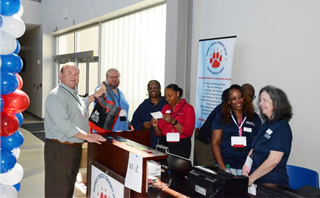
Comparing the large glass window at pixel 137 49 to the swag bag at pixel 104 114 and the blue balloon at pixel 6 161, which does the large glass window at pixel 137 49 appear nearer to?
the swag bag at pixel 104 114

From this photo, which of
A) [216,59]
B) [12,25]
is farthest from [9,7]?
[216,59]

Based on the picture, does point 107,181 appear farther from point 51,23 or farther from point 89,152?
point 51,23

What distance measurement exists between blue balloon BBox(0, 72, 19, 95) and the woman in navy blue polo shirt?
5.97 feet

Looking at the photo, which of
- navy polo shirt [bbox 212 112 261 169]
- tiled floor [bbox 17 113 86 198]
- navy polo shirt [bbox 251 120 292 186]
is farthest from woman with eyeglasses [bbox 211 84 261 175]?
tiled floor [bbox 17 113 86 198]

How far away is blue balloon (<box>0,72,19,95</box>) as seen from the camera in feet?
6.82

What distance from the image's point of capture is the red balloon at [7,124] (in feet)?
6.88

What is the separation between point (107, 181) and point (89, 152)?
500 mm

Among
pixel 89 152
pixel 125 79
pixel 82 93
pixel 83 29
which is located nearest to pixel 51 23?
pixel 83 29

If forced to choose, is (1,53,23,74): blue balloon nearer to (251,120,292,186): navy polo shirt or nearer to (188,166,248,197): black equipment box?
(188,166,248,197): black equipment box

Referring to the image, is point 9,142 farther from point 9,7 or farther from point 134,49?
point 134,49

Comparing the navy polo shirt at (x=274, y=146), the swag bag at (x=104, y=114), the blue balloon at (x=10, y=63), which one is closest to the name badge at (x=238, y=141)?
the navy polo shirt at (x=274, y=146)

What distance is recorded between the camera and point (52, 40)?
34.1 feet

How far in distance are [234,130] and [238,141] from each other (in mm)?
104

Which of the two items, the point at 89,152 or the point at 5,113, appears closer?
the point at 5,113
